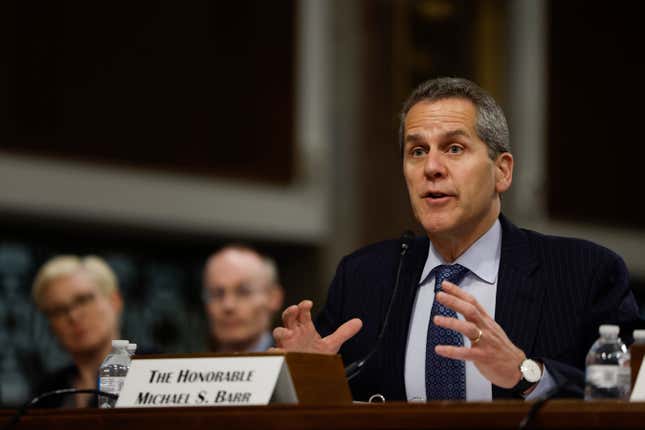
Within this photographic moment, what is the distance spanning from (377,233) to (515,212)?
1.27 meters

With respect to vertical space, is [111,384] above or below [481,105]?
below

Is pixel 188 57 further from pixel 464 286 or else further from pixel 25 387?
pixel 464 286

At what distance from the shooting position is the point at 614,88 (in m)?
10.2

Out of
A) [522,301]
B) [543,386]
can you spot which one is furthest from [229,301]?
[543,386]

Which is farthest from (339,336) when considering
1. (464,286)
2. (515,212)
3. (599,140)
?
(599,140)

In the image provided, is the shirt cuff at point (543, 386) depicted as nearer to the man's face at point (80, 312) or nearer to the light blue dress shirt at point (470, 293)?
the light blue dress shirt at point (470, 293)

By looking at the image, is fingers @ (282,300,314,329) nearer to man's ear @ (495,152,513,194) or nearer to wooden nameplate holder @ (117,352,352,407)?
wooden nameplate holder @ (117,352,352,407)

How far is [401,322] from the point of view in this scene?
3.72 meters

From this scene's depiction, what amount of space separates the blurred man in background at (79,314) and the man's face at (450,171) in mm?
2594

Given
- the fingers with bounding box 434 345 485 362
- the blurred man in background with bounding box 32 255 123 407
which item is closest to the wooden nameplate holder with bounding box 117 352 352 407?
the fingers with bounding box 434 345 485 362

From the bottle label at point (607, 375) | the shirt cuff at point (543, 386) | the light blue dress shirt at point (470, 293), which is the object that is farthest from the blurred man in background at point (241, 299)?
the bottle label at point (607, 375)

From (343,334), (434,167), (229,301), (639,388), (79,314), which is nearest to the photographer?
(639,388)

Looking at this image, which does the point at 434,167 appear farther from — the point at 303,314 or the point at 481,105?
the point at 303,314

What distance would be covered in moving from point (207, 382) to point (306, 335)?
0.53 m
